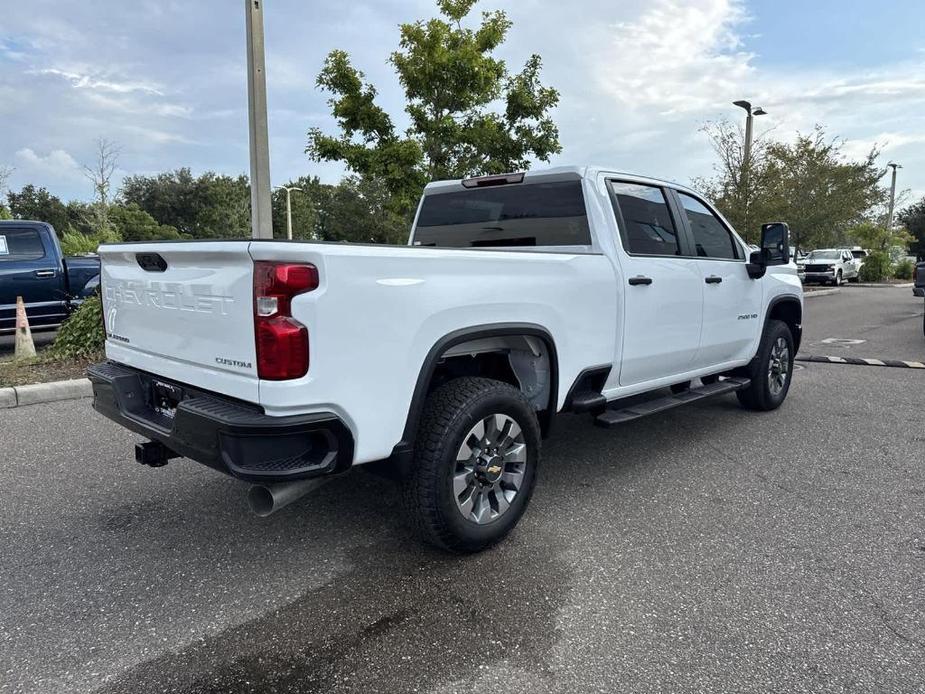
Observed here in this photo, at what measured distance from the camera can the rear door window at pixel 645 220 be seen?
4070mm

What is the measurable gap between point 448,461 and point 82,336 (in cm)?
640

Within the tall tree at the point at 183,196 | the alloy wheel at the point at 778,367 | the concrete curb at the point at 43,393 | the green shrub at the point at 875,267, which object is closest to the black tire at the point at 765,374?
the alloy wheel at the point at 778,367

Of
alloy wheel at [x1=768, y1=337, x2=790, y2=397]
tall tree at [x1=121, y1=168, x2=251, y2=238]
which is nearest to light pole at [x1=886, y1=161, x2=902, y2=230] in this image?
alloy wheel at [x1=768, y1=337, x2=790, y2=397]

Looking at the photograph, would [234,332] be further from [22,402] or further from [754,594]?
[22,402]

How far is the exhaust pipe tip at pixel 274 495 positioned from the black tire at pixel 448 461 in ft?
1.45

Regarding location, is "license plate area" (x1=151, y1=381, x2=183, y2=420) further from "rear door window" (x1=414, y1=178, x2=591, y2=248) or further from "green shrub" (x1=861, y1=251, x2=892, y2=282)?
"green shrub" (x1=861, y1=251, x2=892, y2=282)

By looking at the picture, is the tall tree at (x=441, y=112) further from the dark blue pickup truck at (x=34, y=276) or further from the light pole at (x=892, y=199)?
the light pole at (x=892, y=199)

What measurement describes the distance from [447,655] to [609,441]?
2870 mm

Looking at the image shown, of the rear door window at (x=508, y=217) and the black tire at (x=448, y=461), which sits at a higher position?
the rear door window at (x=508, y=217)

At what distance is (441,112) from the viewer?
1285 cm

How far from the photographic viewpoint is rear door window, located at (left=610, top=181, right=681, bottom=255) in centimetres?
407

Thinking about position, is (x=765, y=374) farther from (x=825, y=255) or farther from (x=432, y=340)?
(x=825, y=255)

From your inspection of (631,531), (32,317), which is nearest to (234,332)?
(631,531)

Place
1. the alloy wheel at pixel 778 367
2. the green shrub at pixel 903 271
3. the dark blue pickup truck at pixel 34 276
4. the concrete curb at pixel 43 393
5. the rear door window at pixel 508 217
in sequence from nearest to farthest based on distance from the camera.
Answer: the rear door window at pixel 508 217 → the alloy wheel at pixel 778 367 → the concrete curb at pixel 43 393 → the dark blue pickup truck at pixel 34 276 → the green shrub at pixel 903 271
